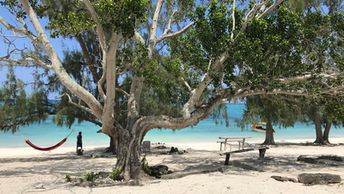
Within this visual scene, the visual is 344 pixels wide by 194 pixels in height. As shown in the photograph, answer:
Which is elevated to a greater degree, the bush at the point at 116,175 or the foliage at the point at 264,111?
the foliage at the point at 264,111

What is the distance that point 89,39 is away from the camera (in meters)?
19.3

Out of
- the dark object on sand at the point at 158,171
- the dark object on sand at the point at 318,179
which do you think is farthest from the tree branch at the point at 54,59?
the dark object on sand at the point at 318,179

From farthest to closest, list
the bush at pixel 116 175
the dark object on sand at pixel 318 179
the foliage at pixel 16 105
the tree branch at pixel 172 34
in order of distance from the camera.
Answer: the foliage at pixel 16 105
the tree branch at pixel 172 34
the bush at pixel 116 175
the dark object on sand at pixel 318 179

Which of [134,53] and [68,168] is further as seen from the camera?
[68,168]

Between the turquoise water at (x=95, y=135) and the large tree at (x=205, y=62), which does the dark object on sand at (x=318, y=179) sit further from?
the turquoise water at (x=95, y=135)

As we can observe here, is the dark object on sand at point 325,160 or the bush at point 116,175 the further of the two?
the dark object on sand at point 325,160

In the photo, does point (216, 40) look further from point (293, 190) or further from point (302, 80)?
point (293, 190)

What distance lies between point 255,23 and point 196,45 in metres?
1.66

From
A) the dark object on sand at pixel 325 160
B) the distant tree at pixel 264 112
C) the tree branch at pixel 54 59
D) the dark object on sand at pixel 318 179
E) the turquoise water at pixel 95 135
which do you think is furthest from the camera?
the turquoise water at pixel 95 135

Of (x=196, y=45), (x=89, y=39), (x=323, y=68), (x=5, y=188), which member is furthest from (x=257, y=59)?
(x=89, y=39)

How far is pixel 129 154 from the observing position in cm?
1055

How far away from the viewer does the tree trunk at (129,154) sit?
34.6ft

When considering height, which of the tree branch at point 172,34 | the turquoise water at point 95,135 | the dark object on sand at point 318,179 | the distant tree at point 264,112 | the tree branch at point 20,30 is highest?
the tree branch at point 172,34

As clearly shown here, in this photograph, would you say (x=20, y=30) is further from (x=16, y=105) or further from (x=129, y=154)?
(x=16, y=105)
